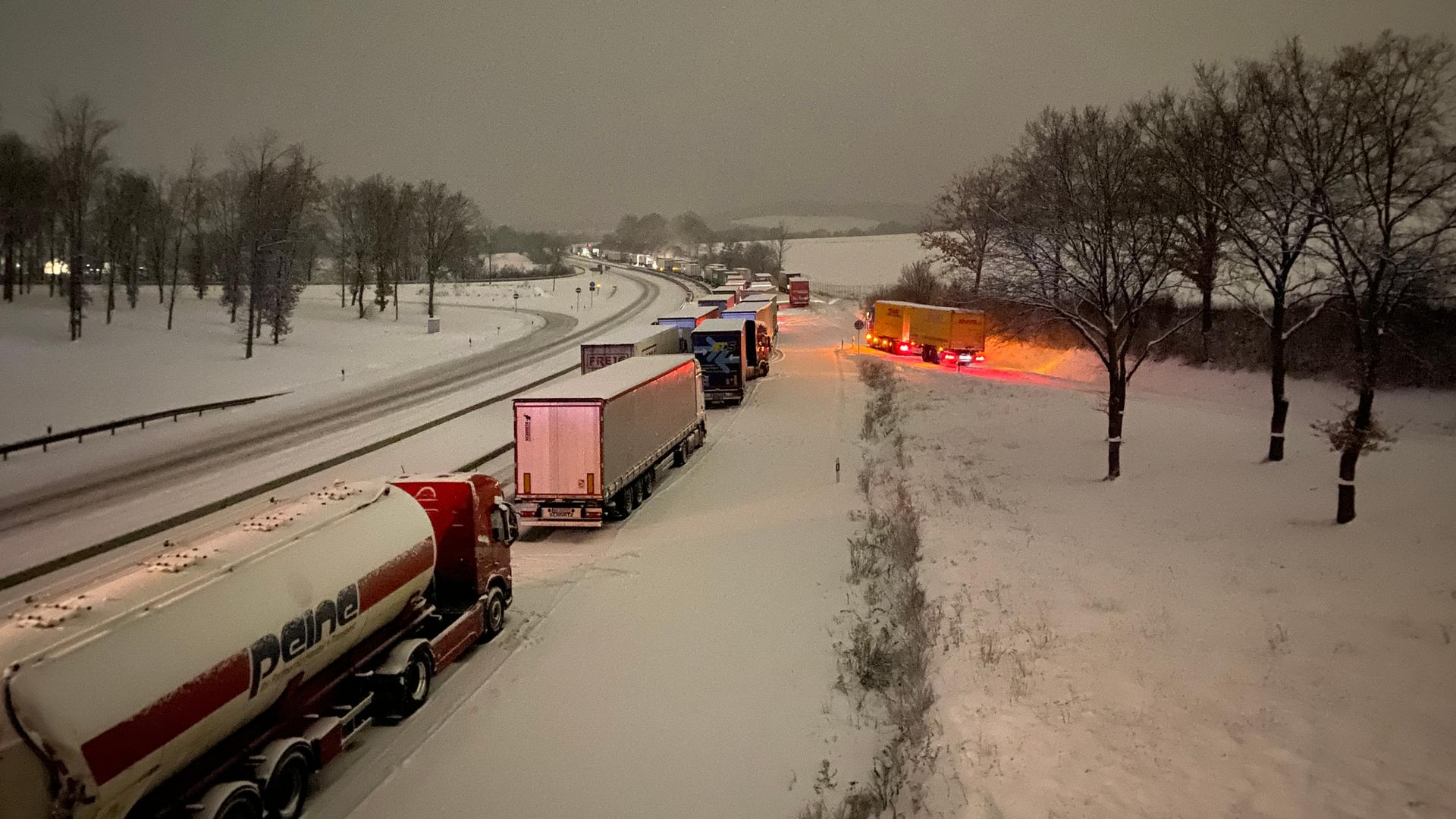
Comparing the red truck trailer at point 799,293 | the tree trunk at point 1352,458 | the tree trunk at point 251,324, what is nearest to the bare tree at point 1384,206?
the tree trunk at point 1352,458

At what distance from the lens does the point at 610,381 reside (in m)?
21.5

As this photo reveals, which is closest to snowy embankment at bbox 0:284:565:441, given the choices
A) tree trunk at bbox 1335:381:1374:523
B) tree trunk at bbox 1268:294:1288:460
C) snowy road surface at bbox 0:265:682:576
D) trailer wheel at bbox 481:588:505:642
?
snowy road surface at bbox 0:265:682:576

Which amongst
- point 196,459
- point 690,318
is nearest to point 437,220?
point 690,318

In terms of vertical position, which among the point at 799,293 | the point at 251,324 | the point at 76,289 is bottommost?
the point at 251,324

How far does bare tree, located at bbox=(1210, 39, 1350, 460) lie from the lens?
58.5 ft

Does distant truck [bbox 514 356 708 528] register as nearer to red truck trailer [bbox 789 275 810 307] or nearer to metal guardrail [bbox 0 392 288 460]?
metal guardrail [bbox 0 392 288 460]

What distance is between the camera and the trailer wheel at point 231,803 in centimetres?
785

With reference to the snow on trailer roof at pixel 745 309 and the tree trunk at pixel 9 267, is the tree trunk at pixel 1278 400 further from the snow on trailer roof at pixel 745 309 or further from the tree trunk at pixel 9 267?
the tree trunk at pixel 9 267

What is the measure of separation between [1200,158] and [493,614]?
21.8 metres

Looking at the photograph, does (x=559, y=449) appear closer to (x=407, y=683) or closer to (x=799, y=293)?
(x=407, y=683)

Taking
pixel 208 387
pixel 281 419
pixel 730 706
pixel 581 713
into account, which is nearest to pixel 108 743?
pixel 581 713

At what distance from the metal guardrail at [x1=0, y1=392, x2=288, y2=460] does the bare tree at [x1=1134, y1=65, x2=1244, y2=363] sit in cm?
3339

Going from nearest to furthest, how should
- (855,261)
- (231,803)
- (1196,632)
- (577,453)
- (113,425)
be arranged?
(231,803) → (1196,632) → (577,453) → (113,425) → (855,261)

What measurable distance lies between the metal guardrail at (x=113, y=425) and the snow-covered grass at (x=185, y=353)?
1.41 metres
